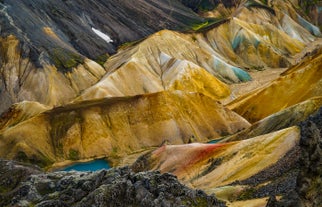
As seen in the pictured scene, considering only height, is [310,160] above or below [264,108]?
above

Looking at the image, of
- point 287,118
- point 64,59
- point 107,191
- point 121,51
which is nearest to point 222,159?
point 287,118

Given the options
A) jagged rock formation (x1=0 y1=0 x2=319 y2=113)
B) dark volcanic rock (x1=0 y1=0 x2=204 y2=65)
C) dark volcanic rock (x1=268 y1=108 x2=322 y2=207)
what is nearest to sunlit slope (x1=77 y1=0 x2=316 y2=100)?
jagged rock formation (x1=0 y1=0 x2=319 y2=113)

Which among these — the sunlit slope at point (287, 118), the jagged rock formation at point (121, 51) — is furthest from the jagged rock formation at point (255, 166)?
the jagged rock formation at point (121, 51)

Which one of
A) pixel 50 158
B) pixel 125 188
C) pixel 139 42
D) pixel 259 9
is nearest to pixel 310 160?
pixel 125 188

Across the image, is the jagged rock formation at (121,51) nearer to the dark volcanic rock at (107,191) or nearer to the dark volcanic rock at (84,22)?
the dark volcanic rock at (84,22)

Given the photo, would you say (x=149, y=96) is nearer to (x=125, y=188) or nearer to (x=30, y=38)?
(x=30, y=38)

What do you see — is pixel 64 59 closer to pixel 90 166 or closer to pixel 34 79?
pixel 34 79

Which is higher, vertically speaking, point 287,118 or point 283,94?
point 287,118
